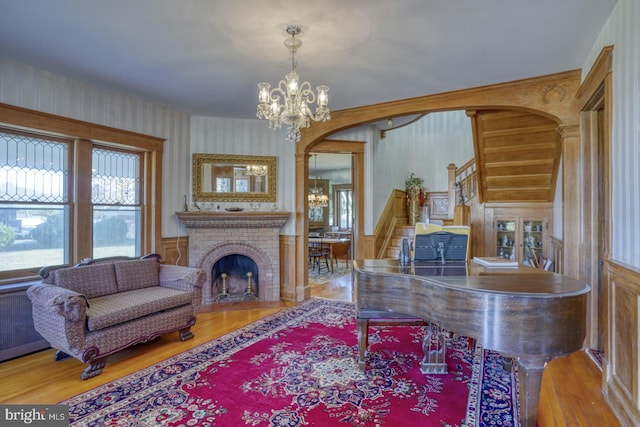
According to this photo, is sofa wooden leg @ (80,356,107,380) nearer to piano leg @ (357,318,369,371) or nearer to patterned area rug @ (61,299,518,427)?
patterned area rug @ (61,299,518,427)

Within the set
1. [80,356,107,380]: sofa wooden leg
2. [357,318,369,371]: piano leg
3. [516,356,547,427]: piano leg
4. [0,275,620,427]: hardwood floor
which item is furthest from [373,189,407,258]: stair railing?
[80,356,107,380]: sofa wooden leg

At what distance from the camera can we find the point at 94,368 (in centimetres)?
270

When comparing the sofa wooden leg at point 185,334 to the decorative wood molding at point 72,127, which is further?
the sofa wooden leg at point 185,334

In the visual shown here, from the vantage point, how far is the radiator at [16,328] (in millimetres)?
2990

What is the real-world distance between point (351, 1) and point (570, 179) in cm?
279

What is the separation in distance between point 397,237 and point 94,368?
5837 mm

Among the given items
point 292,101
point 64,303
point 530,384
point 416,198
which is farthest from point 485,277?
point 416,198

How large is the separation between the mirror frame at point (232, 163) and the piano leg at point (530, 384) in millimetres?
3904

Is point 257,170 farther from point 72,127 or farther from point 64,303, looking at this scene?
point 64,303

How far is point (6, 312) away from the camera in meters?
3.01

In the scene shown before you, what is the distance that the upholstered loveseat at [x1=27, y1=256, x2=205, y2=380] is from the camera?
2.61 metres

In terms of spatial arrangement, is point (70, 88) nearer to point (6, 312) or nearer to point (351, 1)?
point (6, 312)

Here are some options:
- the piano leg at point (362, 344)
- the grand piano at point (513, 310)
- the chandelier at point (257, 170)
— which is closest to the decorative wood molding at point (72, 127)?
the chandelier at point (257, 170)

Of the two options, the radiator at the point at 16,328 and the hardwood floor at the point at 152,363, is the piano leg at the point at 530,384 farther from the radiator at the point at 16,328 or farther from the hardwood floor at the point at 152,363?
the radiator at the point at 16,328
